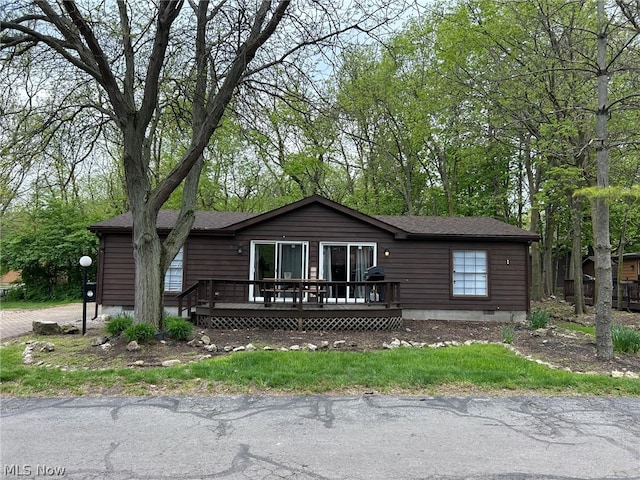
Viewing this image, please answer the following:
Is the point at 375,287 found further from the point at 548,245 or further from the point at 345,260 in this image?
the point at 548,245

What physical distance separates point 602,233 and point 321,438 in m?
6.19

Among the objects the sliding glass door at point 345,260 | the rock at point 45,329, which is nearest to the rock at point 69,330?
the rock at point 45,329

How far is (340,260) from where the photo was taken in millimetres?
12938

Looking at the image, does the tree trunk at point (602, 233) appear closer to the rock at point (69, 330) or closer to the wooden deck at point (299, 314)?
the wooden deck at point (299, 314)

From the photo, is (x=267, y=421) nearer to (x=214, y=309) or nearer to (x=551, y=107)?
(x=214, y=309)

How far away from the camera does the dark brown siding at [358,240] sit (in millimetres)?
12609

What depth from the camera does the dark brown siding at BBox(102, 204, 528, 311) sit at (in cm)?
1261

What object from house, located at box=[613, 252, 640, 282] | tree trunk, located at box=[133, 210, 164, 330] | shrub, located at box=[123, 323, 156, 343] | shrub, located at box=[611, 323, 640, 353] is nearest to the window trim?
shrub, located at box=[611, 323, 640, 353]

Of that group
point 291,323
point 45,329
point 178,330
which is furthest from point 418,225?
point 45,329

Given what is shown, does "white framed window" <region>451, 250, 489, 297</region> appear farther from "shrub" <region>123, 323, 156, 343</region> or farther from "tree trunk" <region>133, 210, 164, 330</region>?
"shrub" <region>123, 323, 156, 343</region>

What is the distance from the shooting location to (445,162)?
22391mm

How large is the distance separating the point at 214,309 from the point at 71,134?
4.68 m

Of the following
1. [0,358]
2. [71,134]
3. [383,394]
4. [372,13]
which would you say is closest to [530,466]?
[383,394]

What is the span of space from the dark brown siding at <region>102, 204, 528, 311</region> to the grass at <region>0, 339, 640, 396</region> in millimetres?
6231
